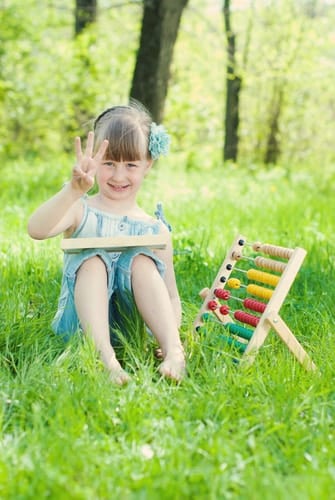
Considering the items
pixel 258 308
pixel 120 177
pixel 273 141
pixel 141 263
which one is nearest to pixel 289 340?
pixel 258 308

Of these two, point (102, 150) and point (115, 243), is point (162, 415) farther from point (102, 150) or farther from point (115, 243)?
point (102, 150)

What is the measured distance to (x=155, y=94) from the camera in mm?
7586

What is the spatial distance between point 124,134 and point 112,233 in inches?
16.2

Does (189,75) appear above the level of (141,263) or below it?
above

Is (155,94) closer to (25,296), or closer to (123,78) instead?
(25,296)

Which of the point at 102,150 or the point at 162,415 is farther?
the point at 102,150

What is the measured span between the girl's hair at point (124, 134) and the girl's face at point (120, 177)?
0.08 ft

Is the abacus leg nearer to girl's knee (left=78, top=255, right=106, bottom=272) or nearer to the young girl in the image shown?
the young girl

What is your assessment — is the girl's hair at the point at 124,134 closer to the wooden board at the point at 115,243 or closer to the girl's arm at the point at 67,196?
the girl's arm at the point at 67,196

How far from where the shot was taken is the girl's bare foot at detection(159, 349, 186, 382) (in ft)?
8.86

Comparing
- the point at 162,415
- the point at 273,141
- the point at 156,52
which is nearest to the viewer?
the point at 162,415

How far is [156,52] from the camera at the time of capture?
742 cm

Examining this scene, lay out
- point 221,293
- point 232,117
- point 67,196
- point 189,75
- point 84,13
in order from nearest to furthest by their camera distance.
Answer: point 67,196, point 221,293, point 84,13, point 232,117, point 189,75

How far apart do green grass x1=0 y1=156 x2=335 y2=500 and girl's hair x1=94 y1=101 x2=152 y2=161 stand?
2.55ft
